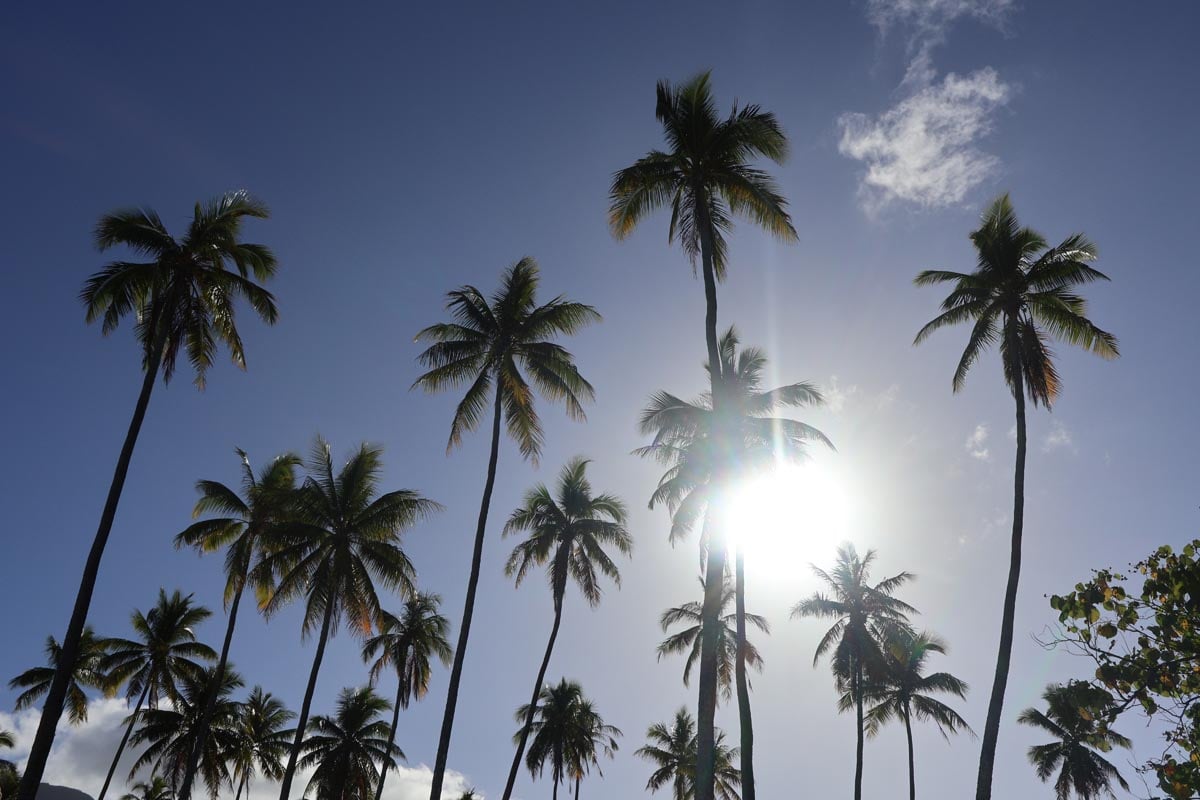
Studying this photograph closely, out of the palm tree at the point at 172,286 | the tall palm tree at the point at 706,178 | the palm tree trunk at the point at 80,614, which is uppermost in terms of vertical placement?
the tall palm tree at the point at 706,178

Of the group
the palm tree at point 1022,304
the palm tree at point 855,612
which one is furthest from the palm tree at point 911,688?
the palm tree at point 1022,304

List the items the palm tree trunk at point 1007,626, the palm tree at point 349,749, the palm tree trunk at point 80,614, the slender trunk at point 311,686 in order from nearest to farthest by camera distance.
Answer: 1. the palm tree trunk at point 80,614
2. the palm tree trunk at point 1007,626
3. the slender trunk at point 311,686
4. the palm tree at point 349,749

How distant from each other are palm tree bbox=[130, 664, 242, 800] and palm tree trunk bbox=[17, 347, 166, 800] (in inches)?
905

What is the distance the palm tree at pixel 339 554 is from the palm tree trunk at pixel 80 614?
379 inches

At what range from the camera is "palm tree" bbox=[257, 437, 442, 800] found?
26875mm

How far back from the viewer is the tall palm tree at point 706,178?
61.3 feet

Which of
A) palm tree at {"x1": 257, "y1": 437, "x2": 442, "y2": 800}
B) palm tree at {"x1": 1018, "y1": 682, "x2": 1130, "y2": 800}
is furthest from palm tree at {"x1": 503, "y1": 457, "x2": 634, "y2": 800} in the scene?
palm tree at {"x1": 1018, "y1": 682, "x2": 1130, "y2": 800}

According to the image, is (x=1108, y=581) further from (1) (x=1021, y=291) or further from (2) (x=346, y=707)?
(2) (x=346, y=707)

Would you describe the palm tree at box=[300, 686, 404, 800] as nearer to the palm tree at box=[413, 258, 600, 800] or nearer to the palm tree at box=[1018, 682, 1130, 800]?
the palm tree at box=[413, 258, 600, 800]

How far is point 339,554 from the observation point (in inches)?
1069

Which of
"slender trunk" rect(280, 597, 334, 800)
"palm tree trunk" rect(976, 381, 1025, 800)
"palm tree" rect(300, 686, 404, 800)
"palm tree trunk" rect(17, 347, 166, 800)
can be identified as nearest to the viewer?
"palm tree trunk" rect(17, 347, 166, 800)

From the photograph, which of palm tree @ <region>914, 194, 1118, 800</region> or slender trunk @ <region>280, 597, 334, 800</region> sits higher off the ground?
palm tree @ <region>914, 194, 1118, 800</region>

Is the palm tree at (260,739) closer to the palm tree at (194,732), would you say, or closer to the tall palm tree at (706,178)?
the palm tree at (194,732)

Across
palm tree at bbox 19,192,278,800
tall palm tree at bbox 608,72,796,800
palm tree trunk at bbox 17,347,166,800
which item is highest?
tall palm tree at bbox 608,72,796,800
